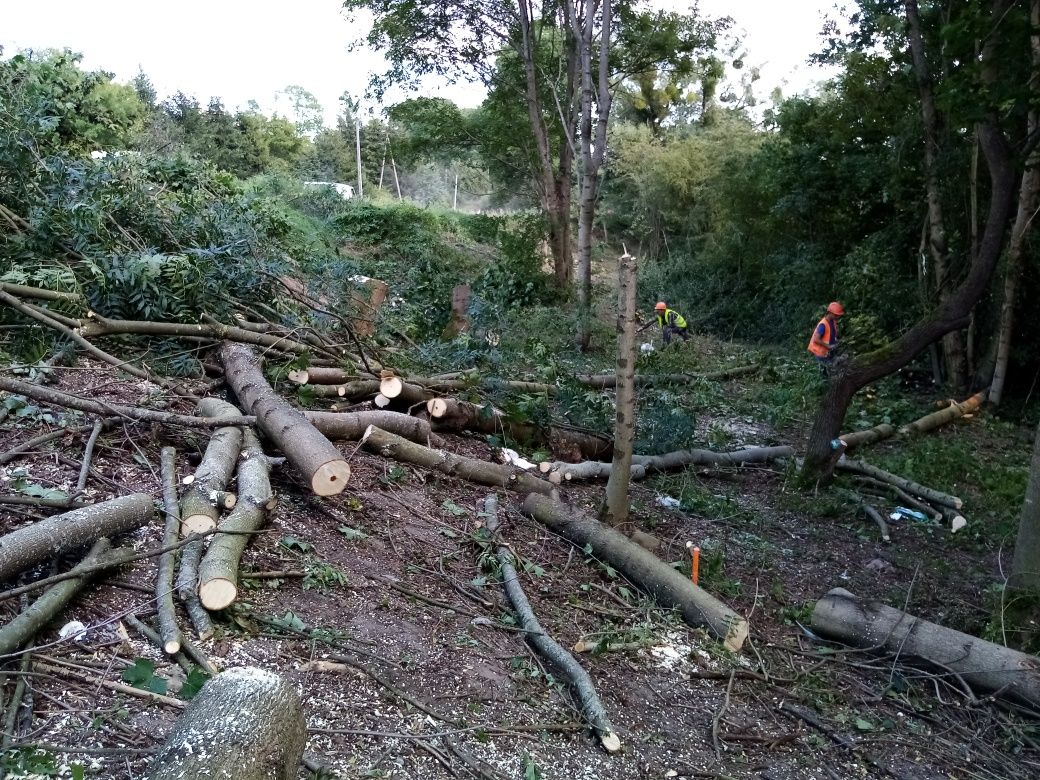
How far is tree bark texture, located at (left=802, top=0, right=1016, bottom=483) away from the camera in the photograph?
6770 millimetres

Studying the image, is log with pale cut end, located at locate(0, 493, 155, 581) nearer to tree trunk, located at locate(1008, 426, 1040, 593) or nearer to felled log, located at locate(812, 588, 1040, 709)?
felled log, located at locate(812, 588, 1040, 709)

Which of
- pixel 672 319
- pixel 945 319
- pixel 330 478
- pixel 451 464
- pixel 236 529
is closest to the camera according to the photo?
pixel 236 529

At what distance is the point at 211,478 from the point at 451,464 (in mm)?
2020

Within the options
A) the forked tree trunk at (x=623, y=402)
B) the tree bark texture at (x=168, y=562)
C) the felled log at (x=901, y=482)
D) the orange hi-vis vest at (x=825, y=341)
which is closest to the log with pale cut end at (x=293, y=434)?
the tree bark texture at (x=168, y=562)

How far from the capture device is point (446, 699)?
3.04 metres

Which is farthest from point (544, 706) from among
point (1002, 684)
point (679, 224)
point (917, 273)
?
point (679, 224)

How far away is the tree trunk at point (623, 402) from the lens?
445cm

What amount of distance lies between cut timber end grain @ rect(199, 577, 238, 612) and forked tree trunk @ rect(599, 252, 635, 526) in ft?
8.50

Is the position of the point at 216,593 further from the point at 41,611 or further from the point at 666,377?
the point at 666,377

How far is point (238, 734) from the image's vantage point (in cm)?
200

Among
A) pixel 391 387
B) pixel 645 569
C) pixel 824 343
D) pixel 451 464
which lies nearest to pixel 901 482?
pixel 645 569

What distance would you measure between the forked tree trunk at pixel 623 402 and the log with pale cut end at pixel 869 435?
4.40 metres

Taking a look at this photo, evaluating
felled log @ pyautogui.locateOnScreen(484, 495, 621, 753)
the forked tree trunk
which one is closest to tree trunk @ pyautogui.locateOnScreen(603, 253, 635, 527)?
the forked tree trunk

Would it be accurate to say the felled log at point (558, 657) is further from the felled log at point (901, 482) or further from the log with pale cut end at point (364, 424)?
the felled log at point (901, 482)
